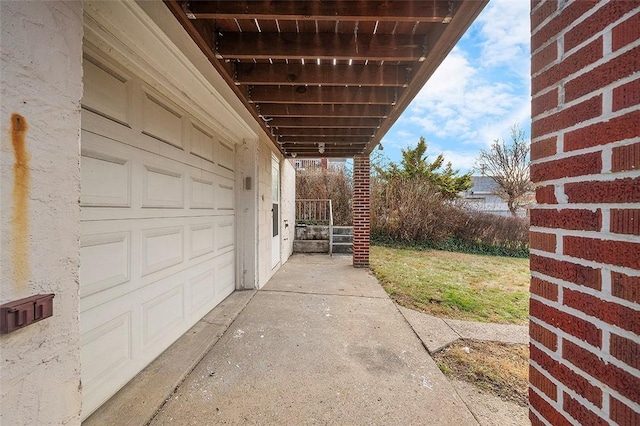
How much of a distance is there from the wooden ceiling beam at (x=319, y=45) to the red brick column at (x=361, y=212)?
369 cm

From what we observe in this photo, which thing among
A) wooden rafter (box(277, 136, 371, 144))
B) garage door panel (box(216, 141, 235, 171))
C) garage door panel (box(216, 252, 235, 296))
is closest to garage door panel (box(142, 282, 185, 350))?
garage door panel (box(216, 252, 235, 296))

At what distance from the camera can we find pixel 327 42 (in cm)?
221

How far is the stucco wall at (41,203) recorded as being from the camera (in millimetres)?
824

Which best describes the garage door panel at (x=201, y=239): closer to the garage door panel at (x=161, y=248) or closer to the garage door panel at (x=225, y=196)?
the garage door panel at (x=161, y=248)

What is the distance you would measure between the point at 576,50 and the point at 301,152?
18.2ft

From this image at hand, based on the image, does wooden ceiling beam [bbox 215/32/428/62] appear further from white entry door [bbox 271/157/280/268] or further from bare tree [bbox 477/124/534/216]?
bare tree [bbox 477/124/534/216]

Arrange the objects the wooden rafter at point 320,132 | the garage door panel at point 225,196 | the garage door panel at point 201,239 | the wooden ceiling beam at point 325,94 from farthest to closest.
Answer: the wooden rafter at point 320,132 → the garage door panel at point 225,196 → the wooden ceiling beam at point 325,94 → the garage door panel at point 201,239

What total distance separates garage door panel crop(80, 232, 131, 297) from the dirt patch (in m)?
2.58

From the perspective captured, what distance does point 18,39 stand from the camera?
2.79 feet

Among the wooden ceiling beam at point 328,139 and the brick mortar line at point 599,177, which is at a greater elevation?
the wooden ceiling beam at point 328,139

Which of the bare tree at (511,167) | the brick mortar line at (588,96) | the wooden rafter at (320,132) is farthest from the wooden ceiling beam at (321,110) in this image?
the bare tree at (511,167)

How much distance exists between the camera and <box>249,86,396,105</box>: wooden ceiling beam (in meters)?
3.11

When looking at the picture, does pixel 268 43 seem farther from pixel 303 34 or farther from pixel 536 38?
pixel 536 38

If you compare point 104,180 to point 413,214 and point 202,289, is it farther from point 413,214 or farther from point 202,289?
point 413,214
